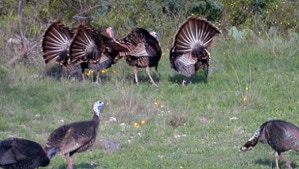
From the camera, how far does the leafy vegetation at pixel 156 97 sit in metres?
9.15

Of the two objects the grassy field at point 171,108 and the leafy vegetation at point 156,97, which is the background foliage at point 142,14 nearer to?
the leafy vegetation at point 156,97

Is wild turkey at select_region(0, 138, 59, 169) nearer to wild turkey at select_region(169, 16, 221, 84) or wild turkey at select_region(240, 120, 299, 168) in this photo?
wild turkey at select_region(240, 120, 299, 168)

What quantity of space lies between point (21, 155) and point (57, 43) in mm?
6036

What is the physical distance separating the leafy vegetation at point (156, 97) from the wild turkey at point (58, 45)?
31cm

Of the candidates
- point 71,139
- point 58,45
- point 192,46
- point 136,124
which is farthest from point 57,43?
point 71,139

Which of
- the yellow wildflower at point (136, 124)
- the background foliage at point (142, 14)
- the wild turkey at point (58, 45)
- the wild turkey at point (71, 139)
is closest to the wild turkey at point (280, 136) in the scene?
the wild turkey at point (71, 139)

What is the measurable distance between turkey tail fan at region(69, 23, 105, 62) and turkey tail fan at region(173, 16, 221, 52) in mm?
1316

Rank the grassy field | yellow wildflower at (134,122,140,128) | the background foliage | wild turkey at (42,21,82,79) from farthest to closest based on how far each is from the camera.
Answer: the background foliage < wild turkey at (42,21,82,79) < yellow wildflower at (134,122,140,128) < the grassy field

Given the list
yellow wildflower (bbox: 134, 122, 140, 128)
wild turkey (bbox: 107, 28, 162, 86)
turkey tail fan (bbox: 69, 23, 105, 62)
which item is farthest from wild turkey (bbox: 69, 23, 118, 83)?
yellow wildflower (bbox: 134, 122, 140, 128)

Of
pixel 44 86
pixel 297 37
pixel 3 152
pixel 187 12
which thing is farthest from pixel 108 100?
pixel 187 12

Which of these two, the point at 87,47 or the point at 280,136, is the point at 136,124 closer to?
the point at 280,136

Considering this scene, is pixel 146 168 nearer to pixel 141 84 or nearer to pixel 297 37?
pixel 141 84

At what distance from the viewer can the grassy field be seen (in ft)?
29.5

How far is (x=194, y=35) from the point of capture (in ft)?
42.6
